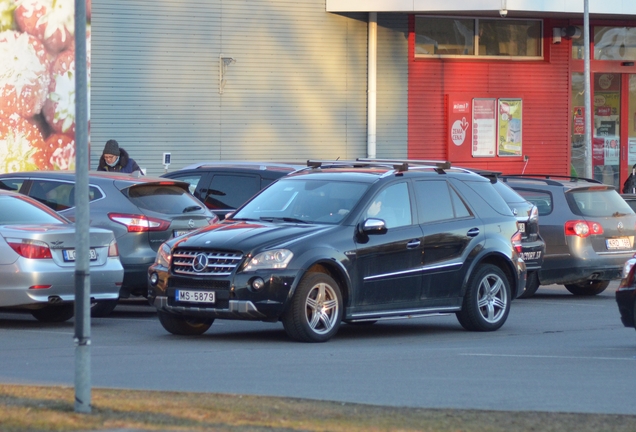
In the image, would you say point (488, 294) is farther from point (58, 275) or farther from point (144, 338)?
point (58, 275)

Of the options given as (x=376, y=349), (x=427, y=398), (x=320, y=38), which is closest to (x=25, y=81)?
(x=320, y=38)

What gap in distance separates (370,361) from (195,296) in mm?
1979

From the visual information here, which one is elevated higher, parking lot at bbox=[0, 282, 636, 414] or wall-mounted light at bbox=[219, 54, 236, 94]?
wall-mounted light at bbox=[219, 54, 236, 94]

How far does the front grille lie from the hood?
2.5 inches

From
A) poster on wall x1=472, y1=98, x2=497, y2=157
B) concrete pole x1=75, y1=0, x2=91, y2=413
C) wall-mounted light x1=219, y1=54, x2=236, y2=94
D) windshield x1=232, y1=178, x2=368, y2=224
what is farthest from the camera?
poster on wall x1=472, y1=98, x2=497, y2=157

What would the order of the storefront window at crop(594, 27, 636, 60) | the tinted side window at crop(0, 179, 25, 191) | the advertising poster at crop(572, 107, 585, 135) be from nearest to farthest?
the tinted side window at crop(0, 179, 25, 191), the storefront window at crop(594, 27, 636, 60), the advertising poster at crop(572, 107, 585, 135)

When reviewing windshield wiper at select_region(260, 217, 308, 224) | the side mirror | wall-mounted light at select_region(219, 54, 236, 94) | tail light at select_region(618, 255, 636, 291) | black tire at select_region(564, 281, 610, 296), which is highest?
wall-mounted light at select_region(219, 54, 236, 94)

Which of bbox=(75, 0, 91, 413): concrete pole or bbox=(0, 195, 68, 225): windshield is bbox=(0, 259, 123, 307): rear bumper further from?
bbox=(75, 0, 91, 413): concrete pole

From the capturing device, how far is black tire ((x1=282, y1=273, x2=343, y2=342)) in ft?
35.0

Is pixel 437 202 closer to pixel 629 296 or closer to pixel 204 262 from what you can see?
pixel 629 296

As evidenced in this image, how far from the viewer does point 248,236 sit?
1087cm

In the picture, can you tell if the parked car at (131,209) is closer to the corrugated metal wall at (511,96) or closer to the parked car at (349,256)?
the parked car at (349,256)

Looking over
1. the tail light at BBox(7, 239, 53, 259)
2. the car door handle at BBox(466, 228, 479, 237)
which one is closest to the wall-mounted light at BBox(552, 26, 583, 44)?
the car door handle at BBox(466, 228, 479, 237)

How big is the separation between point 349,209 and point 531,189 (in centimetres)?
609
